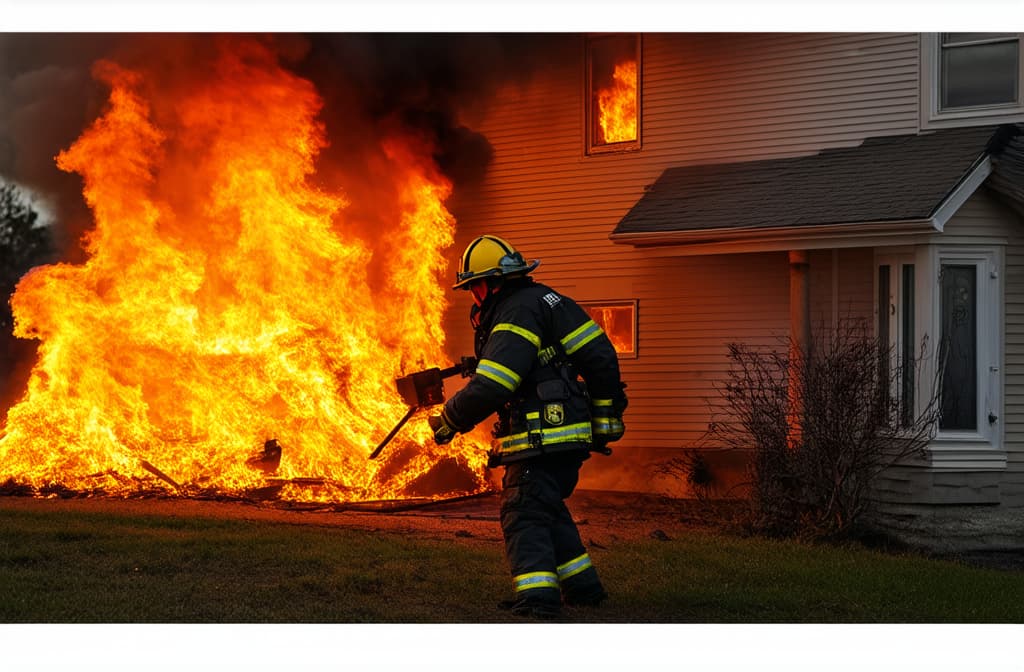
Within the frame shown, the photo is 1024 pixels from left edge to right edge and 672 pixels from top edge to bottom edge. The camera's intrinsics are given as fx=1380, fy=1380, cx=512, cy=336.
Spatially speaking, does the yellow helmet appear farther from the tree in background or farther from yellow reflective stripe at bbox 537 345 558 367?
the tree in background

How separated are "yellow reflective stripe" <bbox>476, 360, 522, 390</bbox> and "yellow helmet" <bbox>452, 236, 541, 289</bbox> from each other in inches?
24.7

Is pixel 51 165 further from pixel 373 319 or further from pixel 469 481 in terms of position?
pixel 469 481

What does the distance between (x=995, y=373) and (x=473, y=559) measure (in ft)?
18.3

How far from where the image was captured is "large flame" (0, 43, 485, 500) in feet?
44.5

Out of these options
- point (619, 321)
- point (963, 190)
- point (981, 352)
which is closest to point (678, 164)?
point (619, 321)

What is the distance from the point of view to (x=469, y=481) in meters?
14.6

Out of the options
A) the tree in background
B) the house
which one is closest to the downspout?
the house

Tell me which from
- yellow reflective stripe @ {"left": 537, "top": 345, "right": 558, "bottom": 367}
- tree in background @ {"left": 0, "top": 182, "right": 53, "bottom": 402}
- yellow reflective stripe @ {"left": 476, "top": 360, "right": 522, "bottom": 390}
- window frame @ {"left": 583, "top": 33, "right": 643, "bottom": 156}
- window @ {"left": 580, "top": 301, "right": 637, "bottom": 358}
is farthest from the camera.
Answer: tree in background @ {"left": 0, "top": 182, "right": 53, "bottom": 402}

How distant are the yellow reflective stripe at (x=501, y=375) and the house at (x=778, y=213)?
542cm

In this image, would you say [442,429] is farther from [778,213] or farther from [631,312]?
[631,312]

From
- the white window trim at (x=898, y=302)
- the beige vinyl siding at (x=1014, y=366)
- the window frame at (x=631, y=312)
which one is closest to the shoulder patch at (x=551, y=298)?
the white window trim at (x=898, y=302)

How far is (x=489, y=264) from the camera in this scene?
832 centimetres

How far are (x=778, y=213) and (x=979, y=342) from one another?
85.6 inches

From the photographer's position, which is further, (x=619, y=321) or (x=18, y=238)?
(x=18, y=238)
